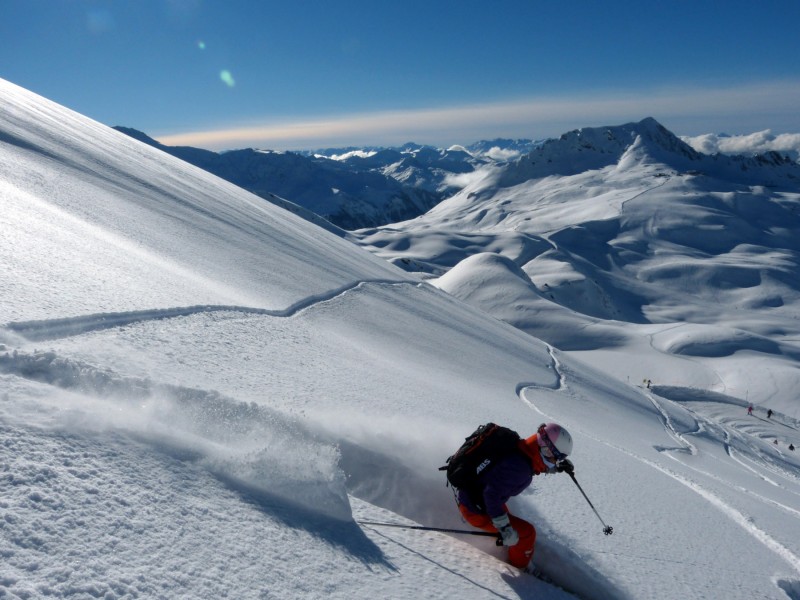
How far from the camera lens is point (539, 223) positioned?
482ft

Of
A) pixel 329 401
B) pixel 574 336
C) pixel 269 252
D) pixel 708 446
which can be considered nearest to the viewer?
pixel 329 401

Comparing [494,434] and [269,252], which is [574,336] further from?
[494,434]

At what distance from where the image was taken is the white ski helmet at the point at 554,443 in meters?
4.98

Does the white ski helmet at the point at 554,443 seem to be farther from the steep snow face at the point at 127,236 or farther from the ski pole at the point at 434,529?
the steep snow face at the point at 127,236

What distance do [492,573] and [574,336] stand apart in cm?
5925

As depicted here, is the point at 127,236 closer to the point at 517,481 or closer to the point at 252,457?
the point at 252,457

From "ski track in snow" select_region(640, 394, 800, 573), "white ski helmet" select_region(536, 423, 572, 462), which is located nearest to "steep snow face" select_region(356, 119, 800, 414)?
"ski track in snow" select_region(640, 394, 800, 573)

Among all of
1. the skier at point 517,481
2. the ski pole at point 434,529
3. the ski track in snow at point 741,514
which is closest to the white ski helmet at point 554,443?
the skier at point 517,481

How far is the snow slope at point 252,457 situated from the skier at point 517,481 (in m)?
0.27

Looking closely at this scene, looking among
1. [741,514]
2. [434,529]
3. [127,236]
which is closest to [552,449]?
[434,529]

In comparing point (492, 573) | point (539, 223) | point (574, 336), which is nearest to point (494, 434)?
point (492, 573)

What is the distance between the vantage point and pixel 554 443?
4.99m

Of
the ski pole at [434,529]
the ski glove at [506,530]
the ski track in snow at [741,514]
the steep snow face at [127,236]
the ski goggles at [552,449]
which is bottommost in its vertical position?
the ski track in snow at [741,514]

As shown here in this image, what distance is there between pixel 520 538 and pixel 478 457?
0.79m
